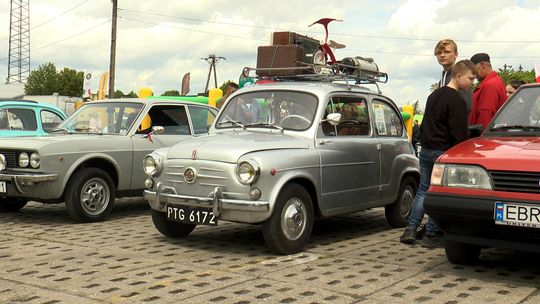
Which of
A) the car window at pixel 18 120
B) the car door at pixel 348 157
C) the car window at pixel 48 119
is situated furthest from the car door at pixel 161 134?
the car door at pixel 348 157

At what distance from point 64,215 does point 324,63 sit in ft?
13.5

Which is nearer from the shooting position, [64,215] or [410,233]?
[410,233]

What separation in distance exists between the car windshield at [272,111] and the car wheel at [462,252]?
1909mm

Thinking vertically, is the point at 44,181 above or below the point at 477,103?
below

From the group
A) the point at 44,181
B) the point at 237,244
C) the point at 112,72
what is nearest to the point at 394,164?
the point at 237,244

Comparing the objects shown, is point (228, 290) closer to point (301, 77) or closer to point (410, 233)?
point (410, 233)

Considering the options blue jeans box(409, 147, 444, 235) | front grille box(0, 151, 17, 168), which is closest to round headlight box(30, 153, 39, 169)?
front grille box(0, 151, 17, 168)

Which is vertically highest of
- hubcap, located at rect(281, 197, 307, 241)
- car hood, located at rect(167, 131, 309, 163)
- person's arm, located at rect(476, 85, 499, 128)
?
person's arm, located at rect(476, 85, 499, 128)

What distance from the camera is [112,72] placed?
102 ft

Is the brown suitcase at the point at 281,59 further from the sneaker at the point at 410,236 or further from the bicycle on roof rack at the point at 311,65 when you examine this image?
the sneaker at the point at 410,236

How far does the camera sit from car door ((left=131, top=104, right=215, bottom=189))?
8148mm

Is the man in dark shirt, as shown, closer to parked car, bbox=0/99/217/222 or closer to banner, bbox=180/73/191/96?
parked car, bbox=0/99/217/222

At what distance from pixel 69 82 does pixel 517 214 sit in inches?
2944

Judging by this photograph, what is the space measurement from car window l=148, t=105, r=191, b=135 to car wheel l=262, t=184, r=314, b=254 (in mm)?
3450
